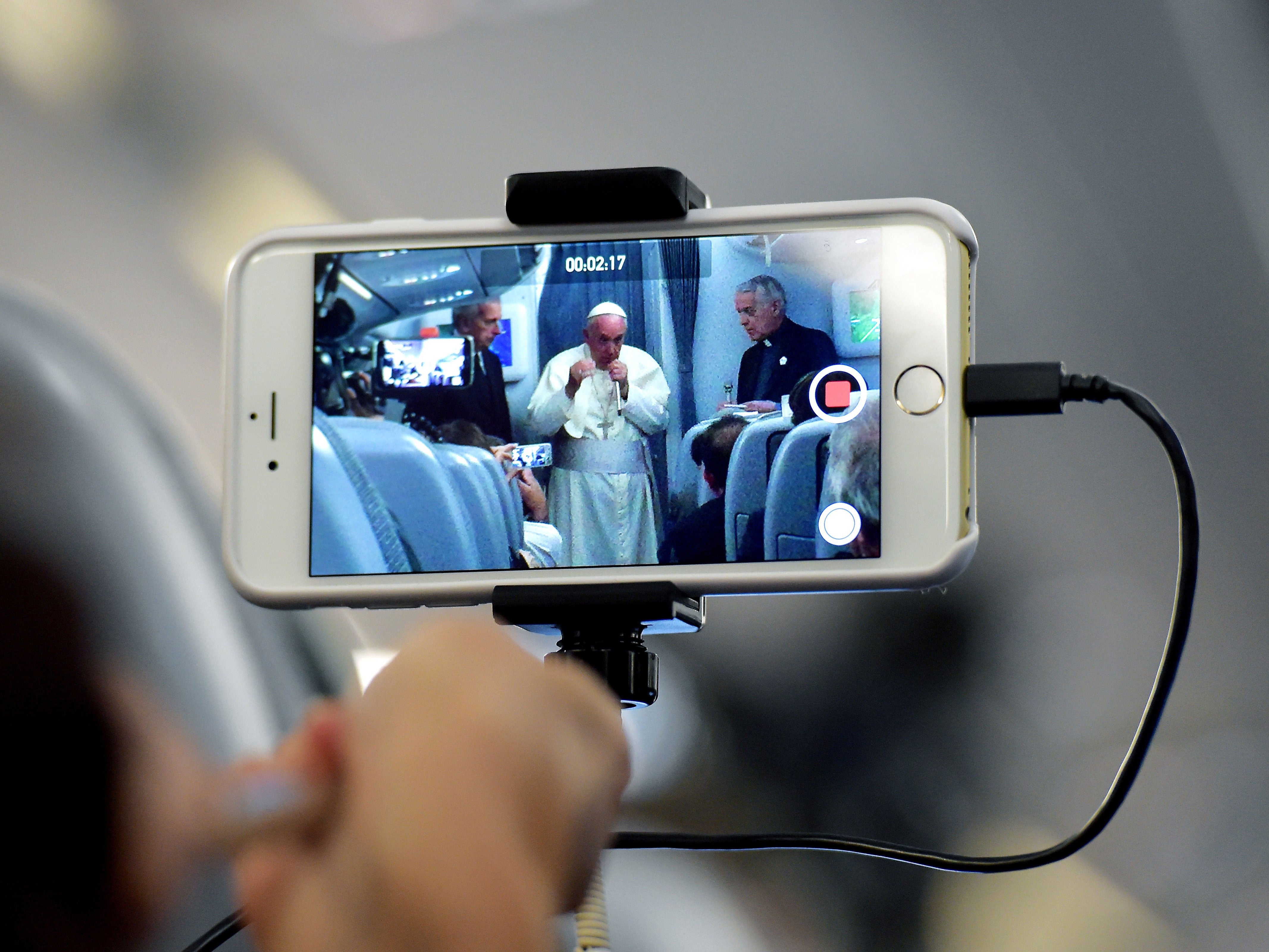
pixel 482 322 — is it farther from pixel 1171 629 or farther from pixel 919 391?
pixel 1171 629

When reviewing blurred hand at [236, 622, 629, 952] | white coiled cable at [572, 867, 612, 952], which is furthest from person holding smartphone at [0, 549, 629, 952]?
white coiled cable at [572, 867, 612, 952]

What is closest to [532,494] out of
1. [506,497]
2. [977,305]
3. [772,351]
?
[506,497]

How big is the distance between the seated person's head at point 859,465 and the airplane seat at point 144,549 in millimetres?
245

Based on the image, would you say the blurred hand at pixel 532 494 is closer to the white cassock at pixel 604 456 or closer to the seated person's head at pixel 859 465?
the white cassock at pixel 604 456

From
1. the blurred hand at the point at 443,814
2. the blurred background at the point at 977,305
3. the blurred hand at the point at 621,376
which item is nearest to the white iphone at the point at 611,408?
the blurred hand at the point at 621,376

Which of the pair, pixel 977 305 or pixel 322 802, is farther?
pixel 977 305

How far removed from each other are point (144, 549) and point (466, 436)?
130mm

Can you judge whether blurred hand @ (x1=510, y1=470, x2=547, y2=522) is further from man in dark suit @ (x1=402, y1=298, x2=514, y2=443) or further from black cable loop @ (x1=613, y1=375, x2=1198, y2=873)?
black cable loop @ (x1=613, y1=375, x2=1198, y2=873)

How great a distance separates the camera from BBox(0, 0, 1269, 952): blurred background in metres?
0.51

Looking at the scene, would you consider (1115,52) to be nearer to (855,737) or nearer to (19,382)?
(855,737)

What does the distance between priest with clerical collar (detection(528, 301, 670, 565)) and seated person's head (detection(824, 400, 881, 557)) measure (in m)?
0.07

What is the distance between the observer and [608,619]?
440mm

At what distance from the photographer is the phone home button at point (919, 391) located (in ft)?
1.47

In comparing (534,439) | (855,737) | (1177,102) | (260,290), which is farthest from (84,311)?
(1177,102)
